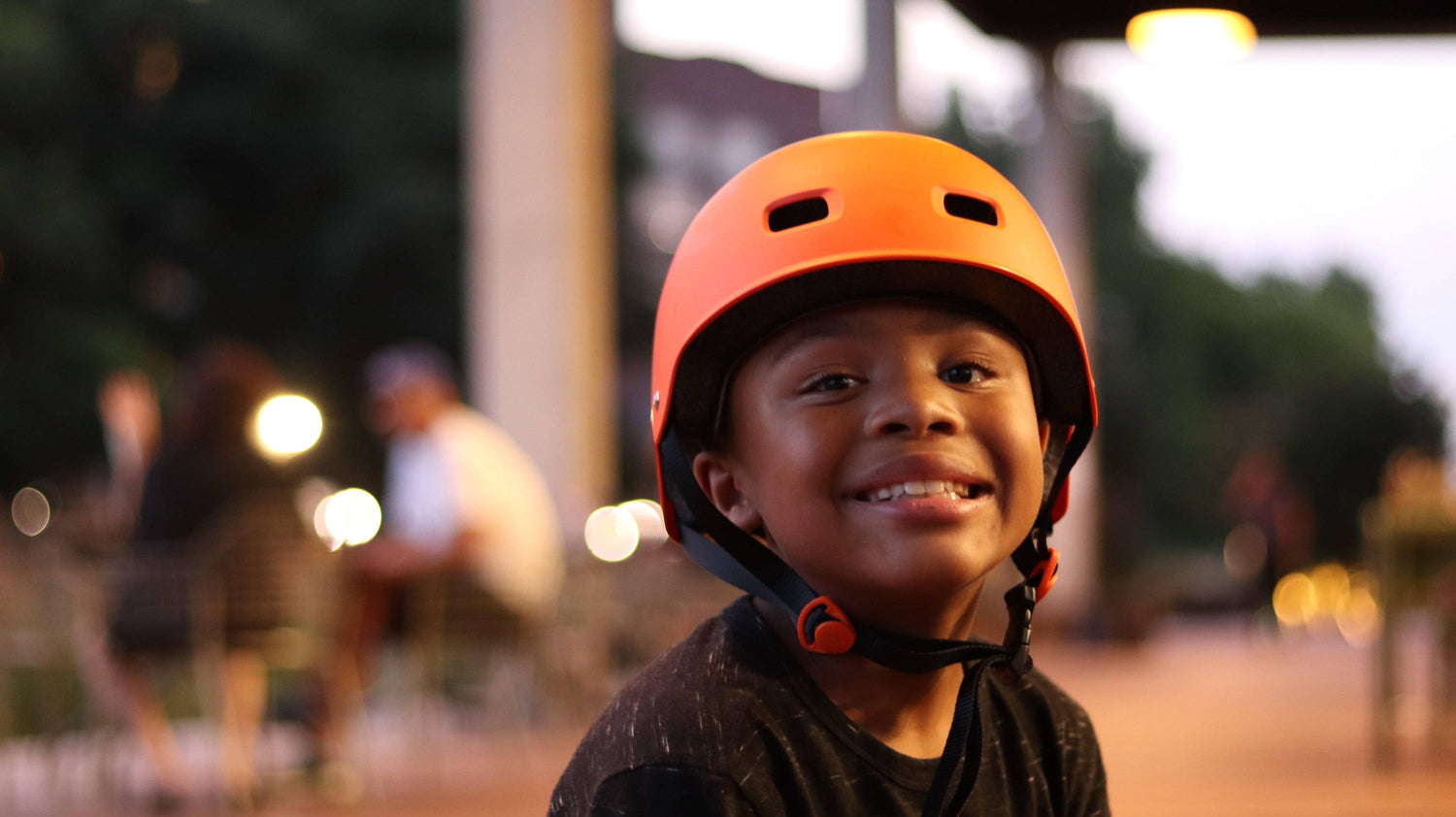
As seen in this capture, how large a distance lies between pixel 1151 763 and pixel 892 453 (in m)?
4.64

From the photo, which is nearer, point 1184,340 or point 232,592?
point 232,592

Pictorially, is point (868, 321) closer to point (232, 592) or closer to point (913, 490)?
point (913, 490)

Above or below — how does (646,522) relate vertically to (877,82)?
below

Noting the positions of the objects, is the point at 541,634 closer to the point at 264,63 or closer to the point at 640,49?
the point at 264,63

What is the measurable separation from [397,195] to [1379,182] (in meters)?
12.3

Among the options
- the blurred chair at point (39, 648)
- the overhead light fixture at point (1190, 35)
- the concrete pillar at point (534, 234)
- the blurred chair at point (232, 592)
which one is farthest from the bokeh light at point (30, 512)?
the overhead light fixture at point (1190, 35)

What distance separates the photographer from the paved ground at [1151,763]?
4492mm

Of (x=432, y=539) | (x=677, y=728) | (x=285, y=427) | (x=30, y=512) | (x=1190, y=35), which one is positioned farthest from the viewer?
(x=30, y=512)

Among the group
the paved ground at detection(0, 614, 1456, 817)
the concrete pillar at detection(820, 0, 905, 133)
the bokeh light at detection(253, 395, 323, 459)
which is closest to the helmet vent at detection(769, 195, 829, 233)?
the paved ground at detection(0, 614, 1456, 817)

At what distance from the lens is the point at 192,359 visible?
53.6ft

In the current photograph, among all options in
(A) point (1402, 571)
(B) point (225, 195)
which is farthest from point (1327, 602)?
(B) point (225, 195)

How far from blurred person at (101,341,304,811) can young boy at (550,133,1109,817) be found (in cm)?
385

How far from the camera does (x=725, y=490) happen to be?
3.77 ft

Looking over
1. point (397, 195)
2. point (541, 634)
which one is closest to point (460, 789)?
point (541, 634)
